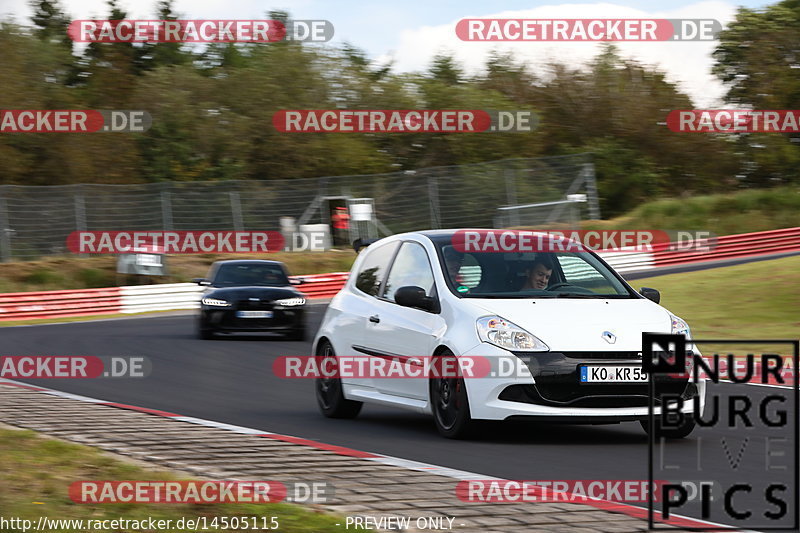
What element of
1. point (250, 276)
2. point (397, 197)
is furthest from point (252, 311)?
point (397, 197)

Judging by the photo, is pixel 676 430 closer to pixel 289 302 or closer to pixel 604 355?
pixel 604 355

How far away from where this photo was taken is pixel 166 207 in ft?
118

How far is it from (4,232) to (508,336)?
88.7 feet

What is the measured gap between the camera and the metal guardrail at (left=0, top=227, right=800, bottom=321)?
1204 inches

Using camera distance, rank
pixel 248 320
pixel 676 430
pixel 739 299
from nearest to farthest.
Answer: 1. pixel 676 430
2. pixel 248 320
3. pixel 739 299

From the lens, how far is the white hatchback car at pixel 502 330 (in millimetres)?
9062

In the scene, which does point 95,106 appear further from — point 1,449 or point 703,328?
point 1,449

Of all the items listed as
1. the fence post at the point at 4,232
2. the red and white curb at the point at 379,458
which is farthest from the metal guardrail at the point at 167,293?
the red and white curb at the point at 379,458

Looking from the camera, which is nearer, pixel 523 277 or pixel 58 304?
pixel 523 277

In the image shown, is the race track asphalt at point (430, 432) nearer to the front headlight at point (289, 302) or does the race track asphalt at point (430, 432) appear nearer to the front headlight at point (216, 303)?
the front headlight at point (216, 303)

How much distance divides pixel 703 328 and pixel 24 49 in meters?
38.3

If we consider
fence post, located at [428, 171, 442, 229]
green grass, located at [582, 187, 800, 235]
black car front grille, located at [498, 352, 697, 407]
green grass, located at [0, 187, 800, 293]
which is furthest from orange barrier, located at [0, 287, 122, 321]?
black car front grille, located at [498, 352, 697, 407]

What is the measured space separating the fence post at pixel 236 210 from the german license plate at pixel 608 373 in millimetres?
28750

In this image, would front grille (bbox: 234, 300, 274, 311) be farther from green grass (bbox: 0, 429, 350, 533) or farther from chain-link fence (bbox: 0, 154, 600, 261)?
chain-link fence (bbox: 0, 154, 600, 261)
